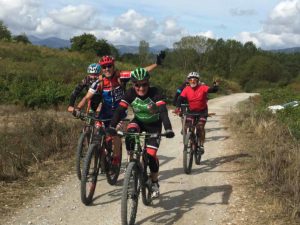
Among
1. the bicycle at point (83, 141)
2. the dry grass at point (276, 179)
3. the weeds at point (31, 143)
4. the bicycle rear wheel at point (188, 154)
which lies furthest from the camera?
the bicycle rear wheel at point (188, 154)

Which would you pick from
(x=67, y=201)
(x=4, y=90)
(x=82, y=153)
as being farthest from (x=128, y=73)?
(x=4, y=90)

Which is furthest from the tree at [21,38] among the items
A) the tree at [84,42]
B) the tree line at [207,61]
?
the tree at [84,42]

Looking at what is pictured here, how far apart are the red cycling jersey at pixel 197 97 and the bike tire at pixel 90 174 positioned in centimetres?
334

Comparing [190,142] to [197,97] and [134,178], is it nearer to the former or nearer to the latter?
[197,97]

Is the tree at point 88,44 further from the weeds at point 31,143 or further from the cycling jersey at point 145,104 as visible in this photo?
the cycling jersey at point 145,104

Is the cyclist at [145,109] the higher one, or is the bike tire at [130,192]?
the cyclist at [145,109]

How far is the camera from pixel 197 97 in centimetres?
911

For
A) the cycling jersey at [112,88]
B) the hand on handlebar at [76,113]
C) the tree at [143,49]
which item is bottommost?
the hand on handlebar at [76,113]

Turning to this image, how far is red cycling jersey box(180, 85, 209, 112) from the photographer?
9.11 meters

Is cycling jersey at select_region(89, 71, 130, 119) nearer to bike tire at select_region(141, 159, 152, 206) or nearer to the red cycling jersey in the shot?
bike tire at select_region(141, 159, 152, 206)

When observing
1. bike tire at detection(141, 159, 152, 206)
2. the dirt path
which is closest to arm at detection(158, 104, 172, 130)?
bike tire at detection(141, 159, 152, 206)

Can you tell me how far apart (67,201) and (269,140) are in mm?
6047

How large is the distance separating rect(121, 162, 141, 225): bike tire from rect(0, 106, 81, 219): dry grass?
1.91 m

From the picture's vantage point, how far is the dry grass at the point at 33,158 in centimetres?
684
